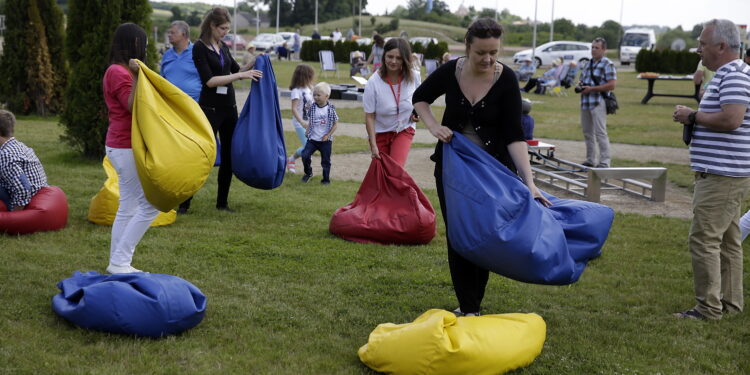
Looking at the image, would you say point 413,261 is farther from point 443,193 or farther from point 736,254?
point 736,254

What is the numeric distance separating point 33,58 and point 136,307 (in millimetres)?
12353

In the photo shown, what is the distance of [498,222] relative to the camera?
4059 mm

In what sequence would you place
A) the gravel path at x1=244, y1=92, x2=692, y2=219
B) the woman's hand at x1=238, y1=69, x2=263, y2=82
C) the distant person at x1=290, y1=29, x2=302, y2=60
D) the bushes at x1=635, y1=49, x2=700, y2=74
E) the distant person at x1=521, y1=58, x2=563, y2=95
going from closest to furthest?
the woman's hand at x1=238, y1=69, x2=263, y2=82, the gravel path at x1=244, y1=92, x2=692, y2=219, the distant person at x1=521, y1=58, x2=563, y2=95, the bushes at x1=635, y1=49, x2=700, y2=74, the distant person at x1=290, y1=29, x2=302, y2=60

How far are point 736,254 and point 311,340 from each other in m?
2.84

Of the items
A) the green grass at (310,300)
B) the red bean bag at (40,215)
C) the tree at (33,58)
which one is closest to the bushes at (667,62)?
the tree at (33,58)

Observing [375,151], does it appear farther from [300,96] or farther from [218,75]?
[300,96]

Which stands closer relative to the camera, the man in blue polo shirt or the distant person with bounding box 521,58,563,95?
the man in blue polo shirt

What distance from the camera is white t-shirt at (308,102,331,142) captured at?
957 centimetres

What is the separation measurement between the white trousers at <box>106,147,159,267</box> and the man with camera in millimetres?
7741

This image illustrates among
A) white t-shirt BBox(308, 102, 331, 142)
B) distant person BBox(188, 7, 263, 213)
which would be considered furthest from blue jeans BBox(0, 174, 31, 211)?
white t-shirt BBox(308, 102, 331, 142)

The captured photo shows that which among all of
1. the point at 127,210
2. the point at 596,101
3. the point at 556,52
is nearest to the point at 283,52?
the point at 556,52

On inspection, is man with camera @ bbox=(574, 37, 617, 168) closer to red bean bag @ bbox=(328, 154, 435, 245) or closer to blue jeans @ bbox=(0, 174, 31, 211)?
red bean bag @ bbox=(328, 154, 435, 245)

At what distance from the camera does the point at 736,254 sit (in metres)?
5.14

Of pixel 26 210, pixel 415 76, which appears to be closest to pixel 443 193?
pixel 415 76
